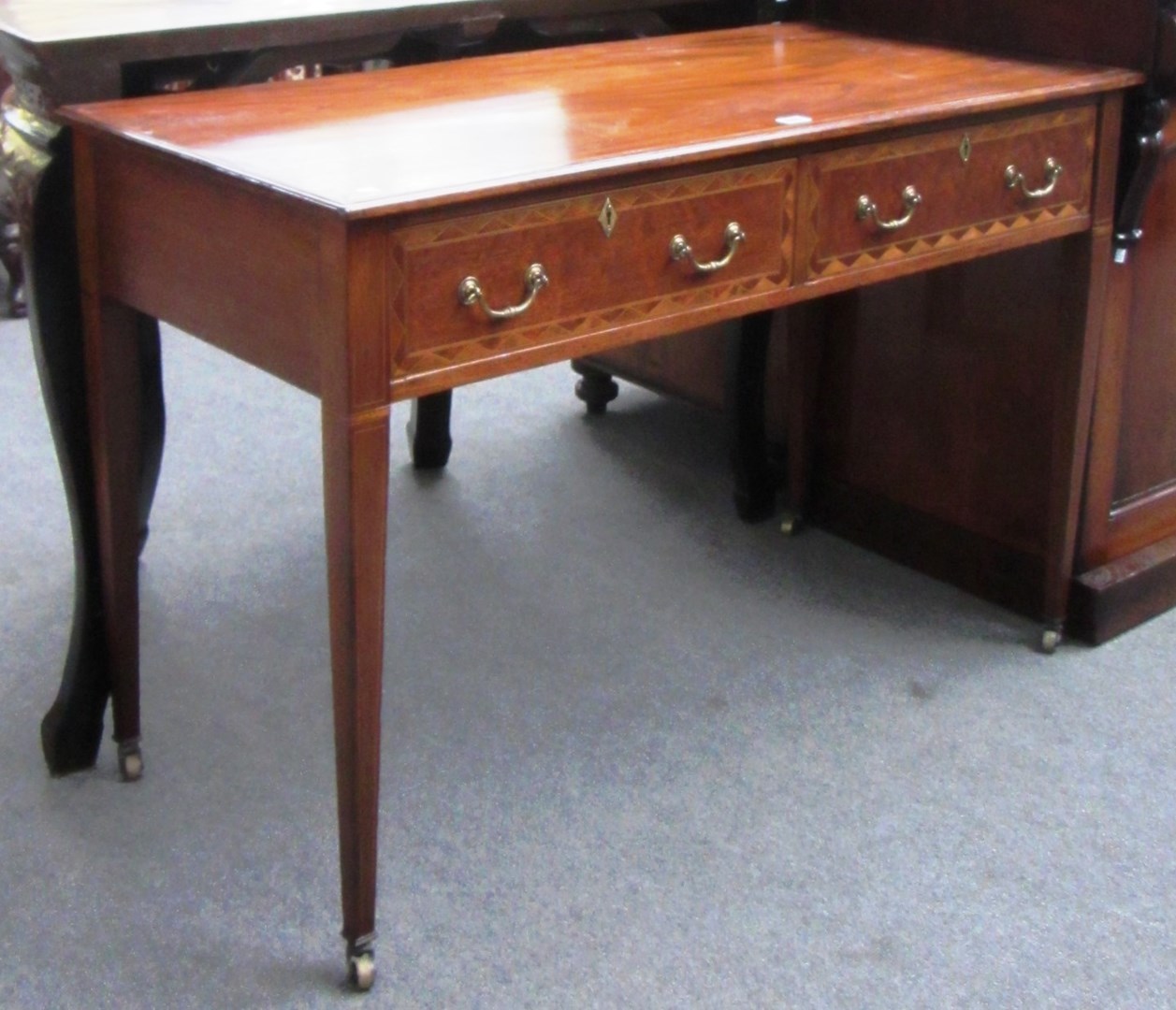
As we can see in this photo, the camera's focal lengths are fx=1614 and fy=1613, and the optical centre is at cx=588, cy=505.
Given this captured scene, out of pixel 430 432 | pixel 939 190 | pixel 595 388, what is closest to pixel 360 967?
pixel 939 190

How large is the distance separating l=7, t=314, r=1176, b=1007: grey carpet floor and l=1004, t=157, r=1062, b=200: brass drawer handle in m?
0.70

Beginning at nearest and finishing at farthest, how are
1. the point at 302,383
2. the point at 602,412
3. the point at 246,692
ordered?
1. the point at 302,383
2. the point at 246,692
3. the point at 602,412

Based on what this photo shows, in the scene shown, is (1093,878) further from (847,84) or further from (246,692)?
(246,692)

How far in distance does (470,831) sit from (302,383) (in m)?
0.68

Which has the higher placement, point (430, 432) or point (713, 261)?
point (713, 261)

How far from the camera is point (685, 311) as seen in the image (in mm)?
1711

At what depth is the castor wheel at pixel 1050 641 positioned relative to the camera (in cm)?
238

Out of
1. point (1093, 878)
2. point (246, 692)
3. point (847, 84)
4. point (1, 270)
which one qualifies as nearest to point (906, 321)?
point (847, 84)

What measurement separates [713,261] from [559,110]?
0.26 m

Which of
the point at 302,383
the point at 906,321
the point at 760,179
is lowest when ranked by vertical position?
the point at 906,321

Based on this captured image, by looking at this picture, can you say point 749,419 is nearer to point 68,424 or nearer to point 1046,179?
point 1046,179

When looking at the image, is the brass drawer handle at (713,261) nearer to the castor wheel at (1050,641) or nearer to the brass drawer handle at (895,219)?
the brass drawer handle at (895,219)

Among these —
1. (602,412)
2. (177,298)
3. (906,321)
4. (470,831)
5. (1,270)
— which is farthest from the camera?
(1,270)

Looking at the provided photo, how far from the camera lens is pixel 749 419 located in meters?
2.78
